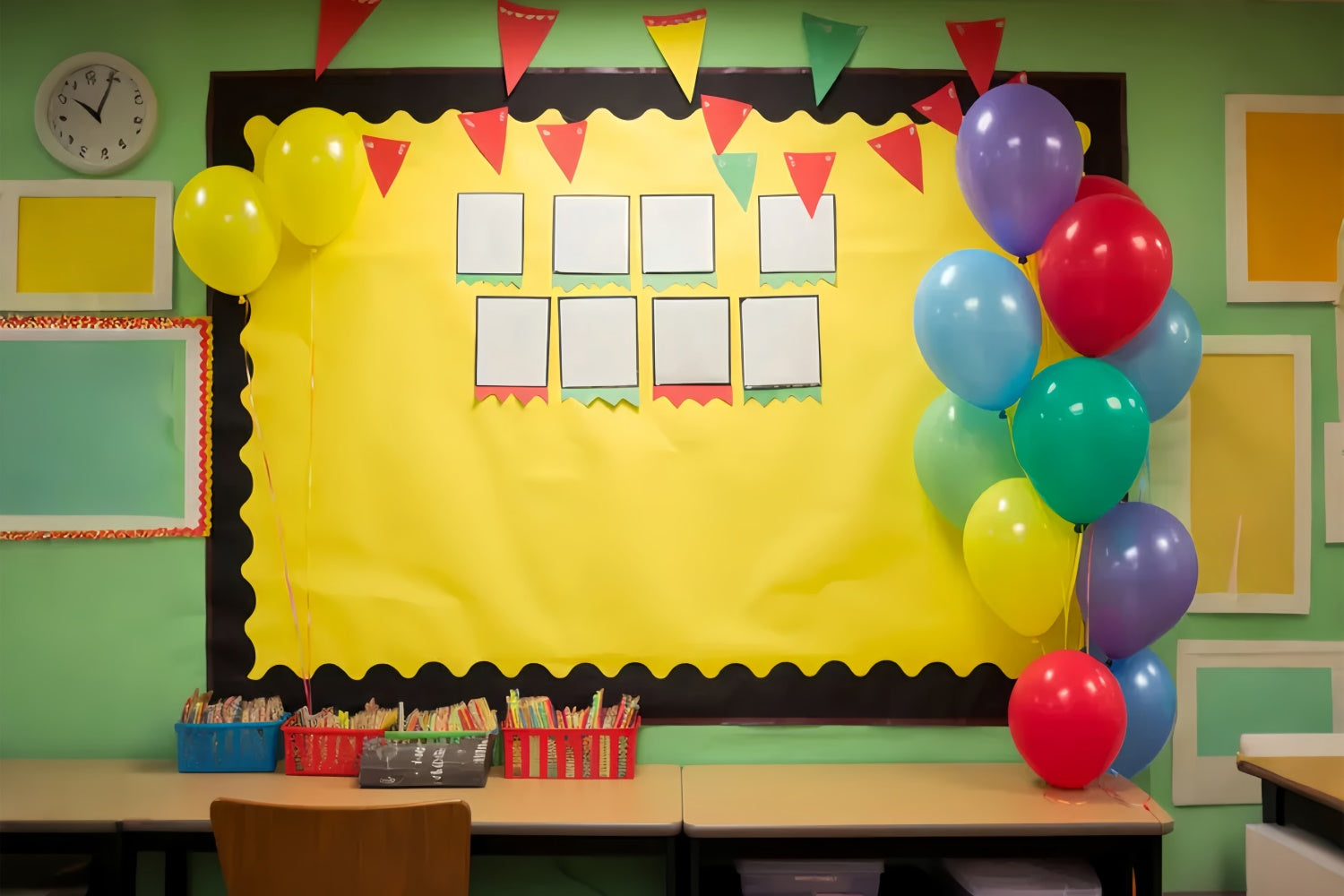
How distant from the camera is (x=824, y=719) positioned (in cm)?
257

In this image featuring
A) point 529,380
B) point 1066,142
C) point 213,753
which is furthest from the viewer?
point 529,380

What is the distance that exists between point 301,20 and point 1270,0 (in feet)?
8.74

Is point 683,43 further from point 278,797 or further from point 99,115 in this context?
point 278,797

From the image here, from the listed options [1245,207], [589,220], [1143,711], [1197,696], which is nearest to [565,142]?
[589,220]

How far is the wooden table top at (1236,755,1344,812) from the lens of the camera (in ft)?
6.58

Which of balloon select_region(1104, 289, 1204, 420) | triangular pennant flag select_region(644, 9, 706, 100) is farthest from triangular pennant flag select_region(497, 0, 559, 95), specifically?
balloon select_region(1104, 289, 1204, 420)

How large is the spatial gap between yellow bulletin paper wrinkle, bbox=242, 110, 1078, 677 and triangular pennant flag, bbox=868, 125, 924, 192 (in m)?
0.17

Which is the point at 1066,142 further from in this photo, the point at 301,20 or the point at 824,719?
the point at 301,20

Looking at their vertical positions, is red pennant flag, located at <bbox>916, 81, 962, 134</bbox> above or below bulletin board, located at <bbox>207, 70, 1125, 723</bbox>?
above

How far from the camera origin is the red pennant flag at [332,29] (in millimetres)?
2615

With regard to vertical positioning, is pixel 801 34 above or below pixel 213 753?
above

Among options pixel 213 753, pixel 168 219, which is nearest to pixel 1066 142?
pixel 168 219

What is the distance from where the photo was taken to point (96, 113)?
2.62 metres

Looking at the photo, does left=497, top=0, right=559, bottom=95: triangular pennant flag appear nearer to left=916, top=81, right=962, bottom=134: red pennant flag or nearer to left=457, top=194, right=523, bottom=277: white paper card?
left=457, top=194, right=523, bottom=277: white paper card
